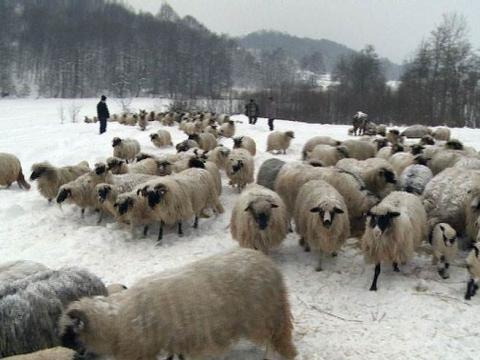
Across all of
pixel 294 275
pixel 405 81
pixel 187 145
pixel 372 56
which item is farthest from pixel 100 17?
pixel 294 275

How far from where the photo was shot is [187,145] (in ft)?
54.2

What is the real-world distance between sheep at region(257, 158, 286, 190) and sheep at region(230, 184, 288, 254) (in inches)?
127

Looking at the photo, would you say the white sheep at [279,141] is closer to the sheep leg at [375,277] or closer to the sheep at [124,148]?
the sheep at [124,148]

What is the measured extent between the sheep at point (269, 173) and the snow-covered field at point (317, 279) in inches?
45.5

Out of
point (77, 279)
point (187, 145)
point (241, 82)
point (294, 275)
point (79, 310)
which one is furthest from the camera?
point (241, 82)

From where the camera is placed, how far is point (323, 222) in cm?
730

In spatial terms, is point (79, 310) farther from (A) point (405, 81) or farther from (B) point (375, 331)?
(A) point (405, 81)

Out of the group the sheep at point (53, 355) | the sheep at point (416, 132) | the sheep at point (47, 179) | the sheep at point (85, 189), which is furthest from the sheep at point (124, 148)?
the sheep at point (416, 132)

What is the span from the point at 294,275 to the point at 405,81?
48090mm

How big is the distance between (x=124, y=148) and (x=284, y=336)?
12.8 metres

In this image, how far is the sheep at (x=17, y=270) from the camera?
18.2ft

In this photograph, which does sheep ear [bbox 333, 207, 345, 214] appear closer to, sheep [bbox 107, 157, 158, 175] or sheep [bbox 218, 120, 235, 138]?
sheep [bbox 107, 157, 158, 175]

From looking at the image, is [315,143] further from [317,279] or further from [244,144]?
[317,279]

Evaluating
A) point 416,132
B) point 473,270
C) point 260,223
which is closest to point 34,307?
point 260,223
